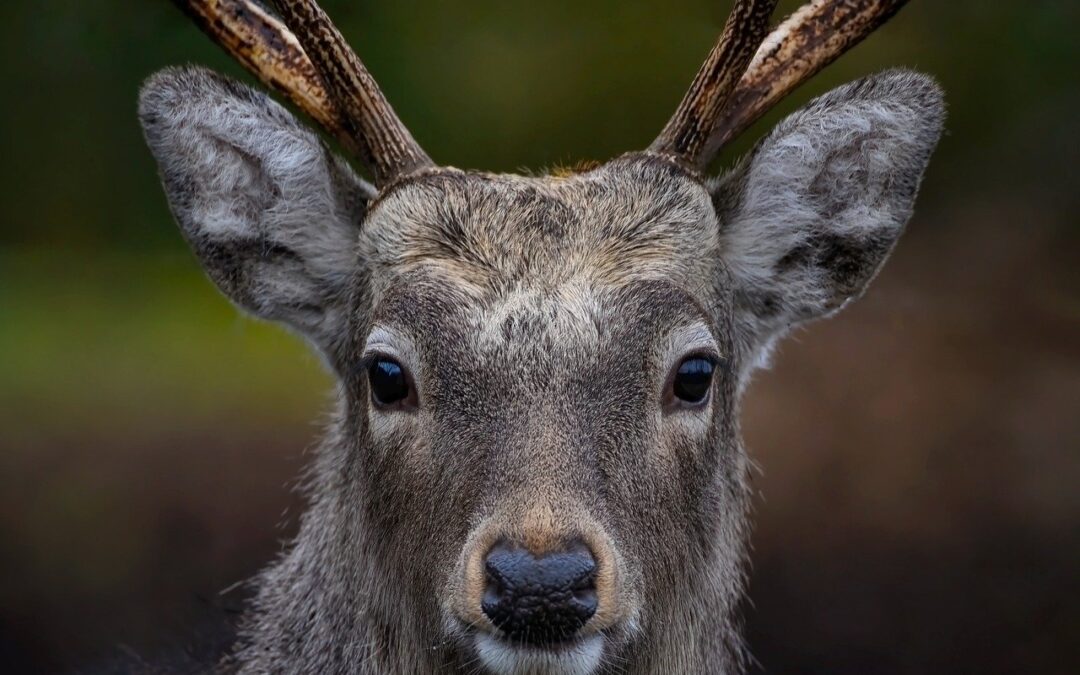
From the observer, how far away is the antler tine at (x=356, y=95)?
5125 millimetres

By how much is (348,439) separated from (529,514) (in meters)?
1.36

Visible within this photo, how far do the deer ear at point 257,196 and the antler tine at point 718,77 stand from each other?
1.14 m

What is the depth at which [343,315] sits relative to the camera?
5488 millimetres

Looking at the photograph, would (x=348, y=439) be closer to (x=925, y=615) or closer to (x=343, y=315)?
(x=343, y=315)

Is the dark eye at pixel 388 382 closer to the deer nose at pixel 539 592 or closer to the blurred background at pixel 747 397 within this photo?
the deer nose at pixel 539 592

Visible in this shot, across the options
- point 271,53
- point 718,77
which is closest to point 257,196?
point 271,53

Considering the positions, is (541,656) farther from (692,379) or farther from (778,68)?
(778,68)

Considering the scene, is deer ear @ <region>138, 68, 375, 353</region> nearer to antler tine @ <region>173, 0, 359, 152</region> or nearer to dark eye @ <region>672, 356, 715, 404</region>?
antler tine @ <region>173, 0, 359, 152</region>

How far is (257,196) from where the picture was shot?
5457 millimetres

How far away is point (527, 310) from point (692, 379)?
590 mm

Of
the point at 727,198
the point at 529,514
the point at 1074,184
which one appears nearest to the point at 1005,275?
the point at 1074,184

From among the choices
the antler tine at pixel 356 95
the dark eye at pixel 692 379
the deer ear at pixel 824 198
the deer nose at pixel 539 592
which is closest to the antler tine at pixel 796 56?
the deer ear at pixel 824 198

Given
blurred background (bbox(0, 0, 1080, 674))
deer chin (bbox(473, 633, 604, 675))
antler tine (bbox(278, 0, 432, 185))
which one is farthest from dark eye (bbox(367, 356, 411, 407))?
blurred background (bbox(0, 0, 1080, 674))

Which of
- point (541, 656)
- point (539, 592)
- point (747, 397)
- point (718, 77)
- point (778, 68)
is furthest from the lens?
point (747, 397)
